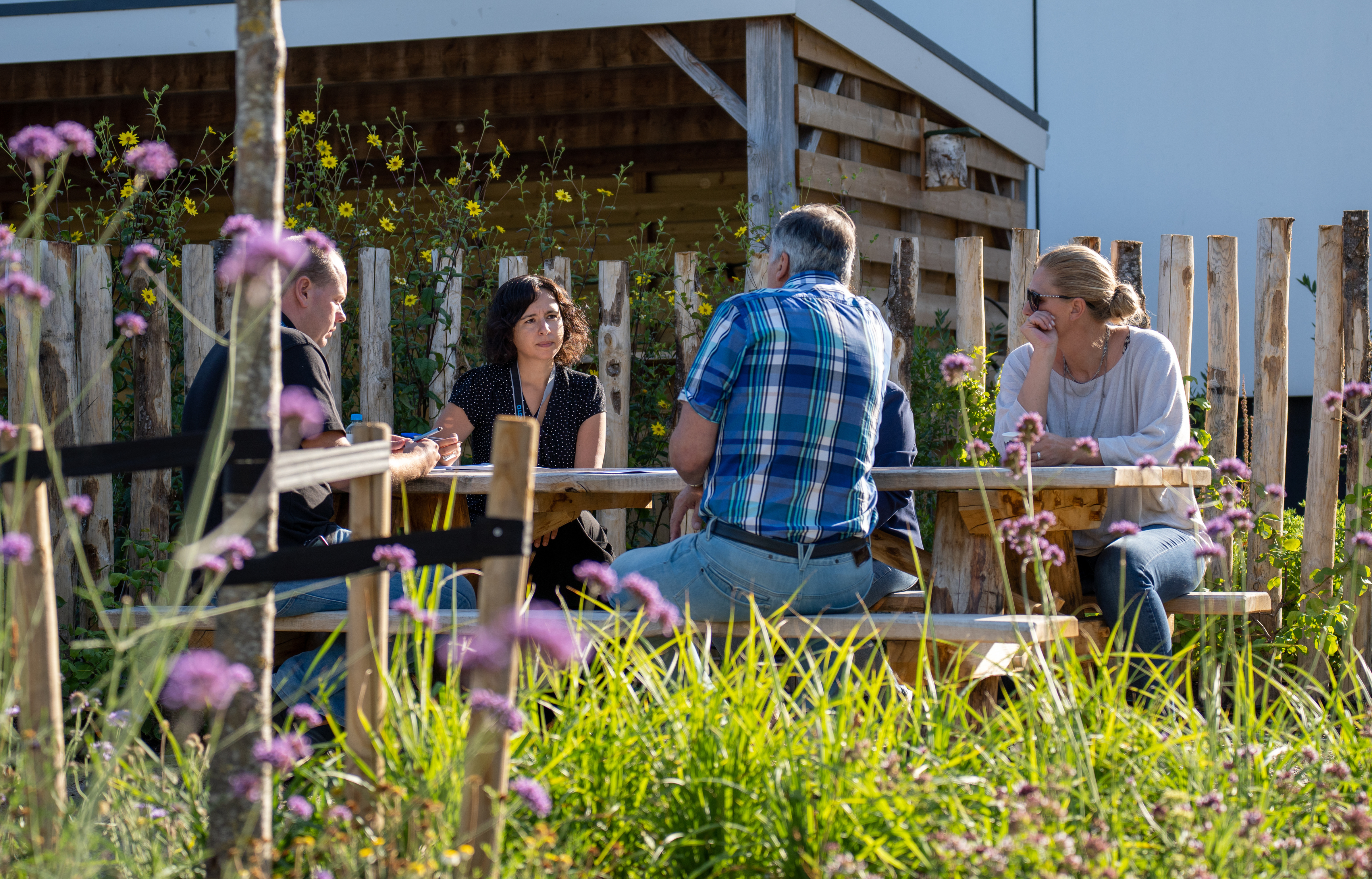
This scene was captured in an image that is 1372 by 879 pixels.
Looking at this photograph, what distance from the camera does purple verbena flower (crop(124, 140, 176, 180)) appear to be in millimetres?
1649

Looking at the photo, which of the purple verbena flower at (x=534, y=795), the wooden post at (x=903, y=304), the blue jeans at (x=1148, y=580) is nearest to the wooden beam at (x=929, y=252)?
the wooden post at (x=903, y=304)

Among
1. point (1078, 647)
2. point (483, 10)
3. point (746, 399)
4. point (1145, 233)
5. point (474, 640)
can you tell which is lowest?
point (1078, 647)

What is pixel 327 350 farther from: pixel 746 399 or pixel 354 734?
pixel 354 734

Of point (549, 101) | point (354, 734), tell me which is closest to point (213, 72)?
point (549, 101)

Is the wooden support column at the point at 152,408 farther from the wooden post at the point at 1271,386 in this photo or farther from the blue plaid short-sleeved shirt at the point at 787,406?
the wooden post at the point at 1271,386

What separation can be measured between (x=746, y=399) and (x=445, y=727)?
3.94 feet

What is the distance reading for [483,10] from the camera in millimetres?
5969

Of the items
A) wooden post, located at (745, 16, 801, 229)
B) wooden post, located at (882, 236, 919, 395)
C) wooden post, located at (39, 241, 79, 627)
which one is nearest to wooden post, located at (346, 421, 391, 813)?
wooden post, located at (39, 241, 79, 627)

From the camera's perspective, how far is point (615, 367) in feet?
16.2

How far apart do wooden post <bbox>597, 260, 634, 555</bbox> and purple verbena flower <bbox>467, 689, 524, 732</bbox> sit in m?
3.29

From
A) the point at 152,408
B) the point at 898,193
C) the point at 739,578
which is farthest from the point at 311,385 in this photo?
the point at 898,193

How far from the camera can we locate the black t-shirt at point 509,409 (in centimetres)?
427

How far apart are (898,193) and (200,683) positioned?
5862mm

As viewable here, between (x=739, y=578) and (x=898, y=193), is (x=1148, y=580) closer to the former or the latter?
(x=739, y=578)
